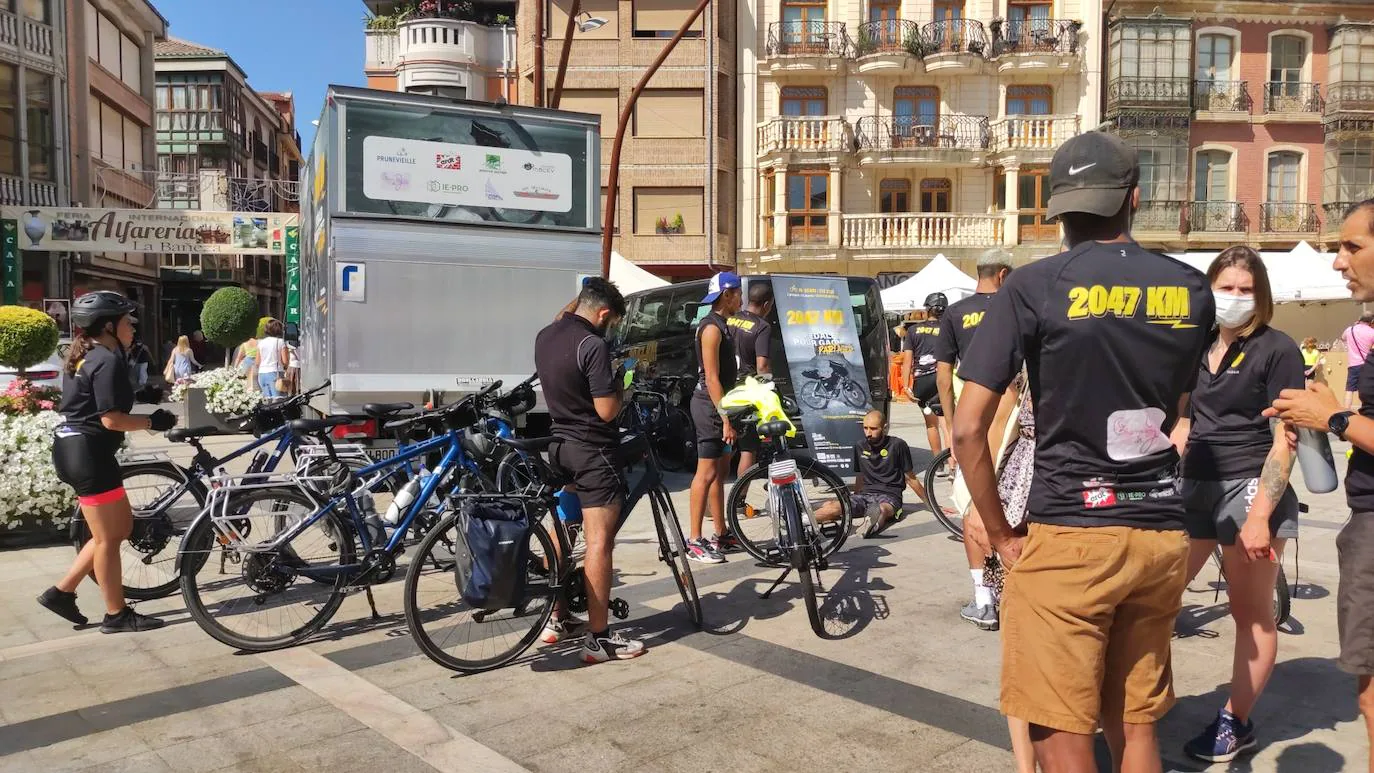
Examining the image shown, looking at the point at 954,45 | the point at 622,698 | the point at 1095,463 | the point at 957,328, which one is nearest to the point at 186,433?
the point at 622,698

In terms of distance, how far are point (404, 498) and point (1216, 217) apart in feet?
102

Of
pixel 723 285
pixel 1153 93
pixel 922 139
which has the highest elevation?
pixel 1153 93

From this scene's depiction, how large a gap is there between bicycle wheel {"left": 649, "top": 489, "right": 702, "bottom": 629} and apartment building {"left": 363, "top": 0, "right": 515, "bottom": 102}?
29236mm

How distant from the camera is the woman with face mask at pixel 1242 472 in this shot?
11.5 feet

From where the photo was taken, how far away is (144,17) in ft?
107

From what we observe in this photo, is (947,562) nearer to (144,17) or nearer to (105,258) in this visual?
(105,258)

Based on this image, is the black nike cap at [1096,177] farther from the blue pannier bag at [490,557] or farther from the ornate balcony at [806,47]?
the ornate balcony at [806,47]

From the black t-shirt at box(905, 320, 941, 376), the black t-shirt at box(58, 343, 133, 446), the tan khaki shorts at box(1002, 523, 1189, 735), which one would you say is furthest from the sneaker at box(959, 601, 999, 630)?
the black t-shirt at box(58, 343, 133, 446)

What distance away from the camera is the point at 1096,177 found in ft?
8.04

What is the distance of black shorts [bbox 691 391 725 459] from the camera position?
22.1ft

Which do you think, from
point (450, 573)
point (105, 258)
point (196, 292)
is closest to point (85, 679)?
point (450, 573)

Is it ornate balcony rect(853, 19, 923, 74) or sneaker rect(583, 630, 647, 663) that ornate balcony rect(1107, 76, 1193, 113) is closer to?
ornate balcony rect(853, 19, 923, 74)

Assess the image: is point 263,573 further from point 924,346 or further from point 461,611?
point 924,346

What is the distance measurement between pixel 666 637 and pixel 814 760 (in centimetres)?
162
